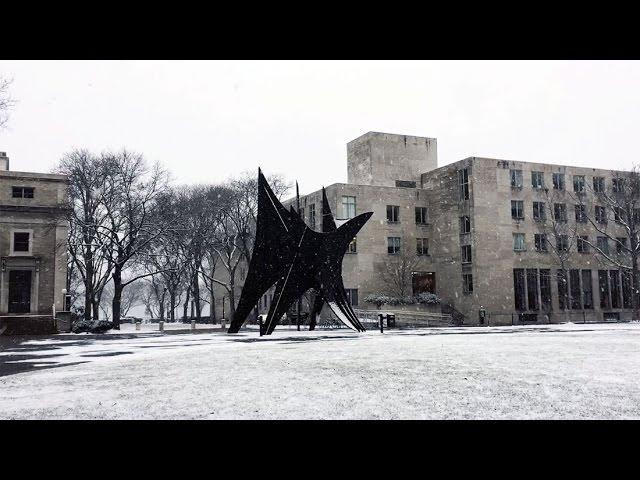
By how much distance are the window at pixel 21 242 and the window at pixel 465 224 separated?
1477 inches

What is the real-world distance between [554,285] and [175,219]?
36499mm

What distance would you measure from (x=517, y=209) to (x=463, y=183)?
605 cm

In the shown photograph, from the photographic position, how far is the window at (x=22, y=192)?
41.0m

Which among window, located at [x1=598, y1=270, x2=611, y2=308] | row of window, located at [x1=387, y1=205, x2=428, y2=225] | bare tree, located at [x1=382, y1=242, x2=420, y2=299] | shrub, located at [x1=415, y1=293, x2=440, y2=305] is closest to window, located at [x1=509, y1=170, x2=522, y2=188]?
row of window, located at [x1=387, y1=205, x2=428, y2=225]

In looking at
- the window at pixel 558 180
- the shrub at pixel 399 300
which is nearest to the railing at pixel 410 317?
the shrub at pixel 399 300

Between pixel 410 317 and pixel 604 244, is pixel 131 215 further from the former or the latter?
pixel 604 244

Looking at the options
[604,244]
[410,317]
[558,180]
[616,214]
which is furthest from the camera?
[604,244]

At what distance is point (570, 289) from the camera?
56.6 meters

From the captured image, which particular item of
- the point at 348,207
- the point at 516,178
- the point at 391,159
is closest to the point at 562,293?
the point at 516,178

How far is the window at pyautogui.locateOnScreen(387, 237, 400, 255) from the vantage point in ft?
184

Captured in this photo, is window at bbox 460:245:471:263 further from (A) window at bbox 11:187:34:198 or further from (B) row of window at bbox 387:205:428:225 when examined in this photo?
(A) window at bbox 11:187:34:198

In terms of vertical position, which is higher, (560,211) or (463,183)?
(463,183)

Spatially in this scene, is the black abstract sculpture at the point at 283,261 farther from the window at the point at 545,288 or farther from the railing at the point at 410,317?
the window at the point at 545,288
